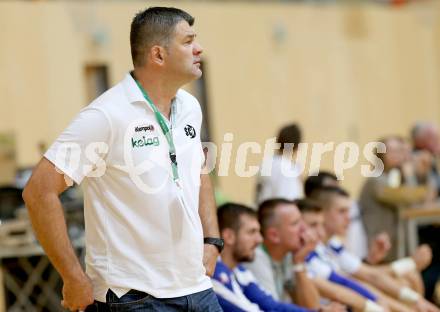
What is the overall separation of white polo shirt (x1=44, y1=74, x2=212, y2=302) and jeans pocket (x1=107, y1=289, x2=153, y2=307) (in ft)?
0.06

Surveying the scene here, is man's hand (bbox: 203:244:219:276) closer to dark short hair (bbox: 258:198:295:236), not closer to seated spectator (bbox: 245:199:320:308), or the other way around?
seated spectator (bbox: 245:199:320:308)

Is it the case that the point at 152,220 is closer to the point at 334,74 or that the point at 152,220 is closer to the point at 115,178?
the point at 115,178

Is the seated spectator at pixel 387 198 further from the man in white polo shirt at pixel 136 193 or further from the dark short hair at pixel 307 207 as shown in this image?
the man in white polo shirt at pixel 136 193

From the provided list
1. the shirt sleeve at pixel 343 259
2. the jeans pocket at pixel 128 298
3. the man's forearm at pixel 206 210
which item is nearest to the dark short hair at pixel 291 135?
the shirt sleeve at pixel 343 259

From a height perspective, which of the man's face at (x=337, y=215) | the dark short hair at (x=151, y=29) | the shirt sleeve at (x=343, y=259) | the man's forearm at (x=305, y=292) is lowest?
the shirt sleeve at (x=343, y=259)

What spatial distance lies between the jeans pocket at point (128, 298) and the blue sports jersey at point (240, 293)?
1.40m

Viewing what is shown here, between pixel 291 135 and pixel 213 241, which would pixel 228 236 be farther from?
pixel 291 135

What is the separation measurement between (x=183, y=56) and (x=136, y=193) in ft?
1.54

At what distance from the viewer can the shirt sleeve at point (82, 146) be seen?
2561 millimetres

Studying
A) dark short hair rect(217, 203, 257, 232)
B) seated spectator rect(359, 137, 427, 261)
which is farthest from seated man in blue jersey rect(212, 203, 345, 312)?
seated spectator rect(359, 137, 427, 261)

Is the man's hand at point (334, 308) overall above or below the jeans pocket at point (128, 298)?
below

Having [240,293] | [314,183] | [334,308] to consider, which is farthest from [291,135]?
[240,293]

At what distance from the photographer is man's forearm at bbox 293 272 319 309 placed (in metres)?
4.79

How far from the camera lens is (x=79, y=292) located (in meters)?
2.58
